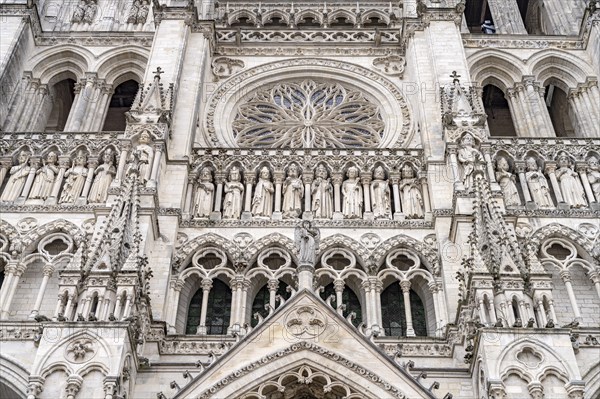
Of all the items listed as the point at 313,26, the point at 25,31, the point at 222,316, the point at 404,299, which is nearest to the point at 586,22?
the point at 313,26

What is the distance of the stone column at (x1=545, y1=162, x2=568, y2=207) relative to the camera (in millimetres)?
17141

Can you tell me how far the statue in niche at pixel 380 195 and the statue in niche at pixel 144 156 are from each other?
15.0 ft

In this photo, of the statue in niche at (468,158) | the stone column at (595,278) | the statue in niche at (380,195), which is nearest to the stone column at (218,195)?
the statue in niche at (380,195)

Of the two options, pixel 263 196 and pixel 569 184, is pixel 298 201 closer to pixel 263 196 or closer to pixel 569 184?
pixel 263 196

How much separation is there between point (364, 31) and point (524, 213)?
8.21 m

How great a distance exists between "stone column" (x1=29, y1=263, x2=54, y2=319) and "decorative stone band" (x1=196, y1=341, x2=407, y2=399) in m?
4.05

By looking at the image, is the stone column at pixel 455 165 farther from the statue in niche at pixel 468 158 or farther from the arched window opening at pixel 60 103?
the arched window opening at pixel 60 103

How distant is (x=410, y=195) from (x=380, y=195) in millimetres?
622

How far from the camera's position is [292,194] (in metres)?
17.4

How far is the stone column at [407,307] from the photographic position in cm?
1488

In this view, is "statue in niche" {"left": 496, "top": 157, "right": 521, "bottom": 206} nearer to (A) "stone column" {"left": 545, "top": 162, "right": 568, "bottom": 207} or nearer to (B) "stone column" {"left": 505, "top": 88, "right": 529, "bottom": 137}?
(A) "stone column" {"left": 545, "top": 162, "right": 568, "bottom": 207}

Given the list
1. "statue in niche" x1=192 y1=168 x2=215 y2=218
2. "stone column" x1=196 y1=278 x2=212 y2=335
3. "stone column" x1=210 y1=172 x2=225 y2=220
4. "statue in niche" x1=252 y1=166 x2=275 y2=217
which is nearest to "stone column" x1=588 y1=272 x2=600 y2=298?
"statue in niche" x1=252 y1=166 x2=275 y2=217

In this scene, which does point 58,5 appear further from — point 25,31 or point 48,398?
point 48,398

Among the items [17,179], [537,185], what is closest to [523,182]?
[537,185]
